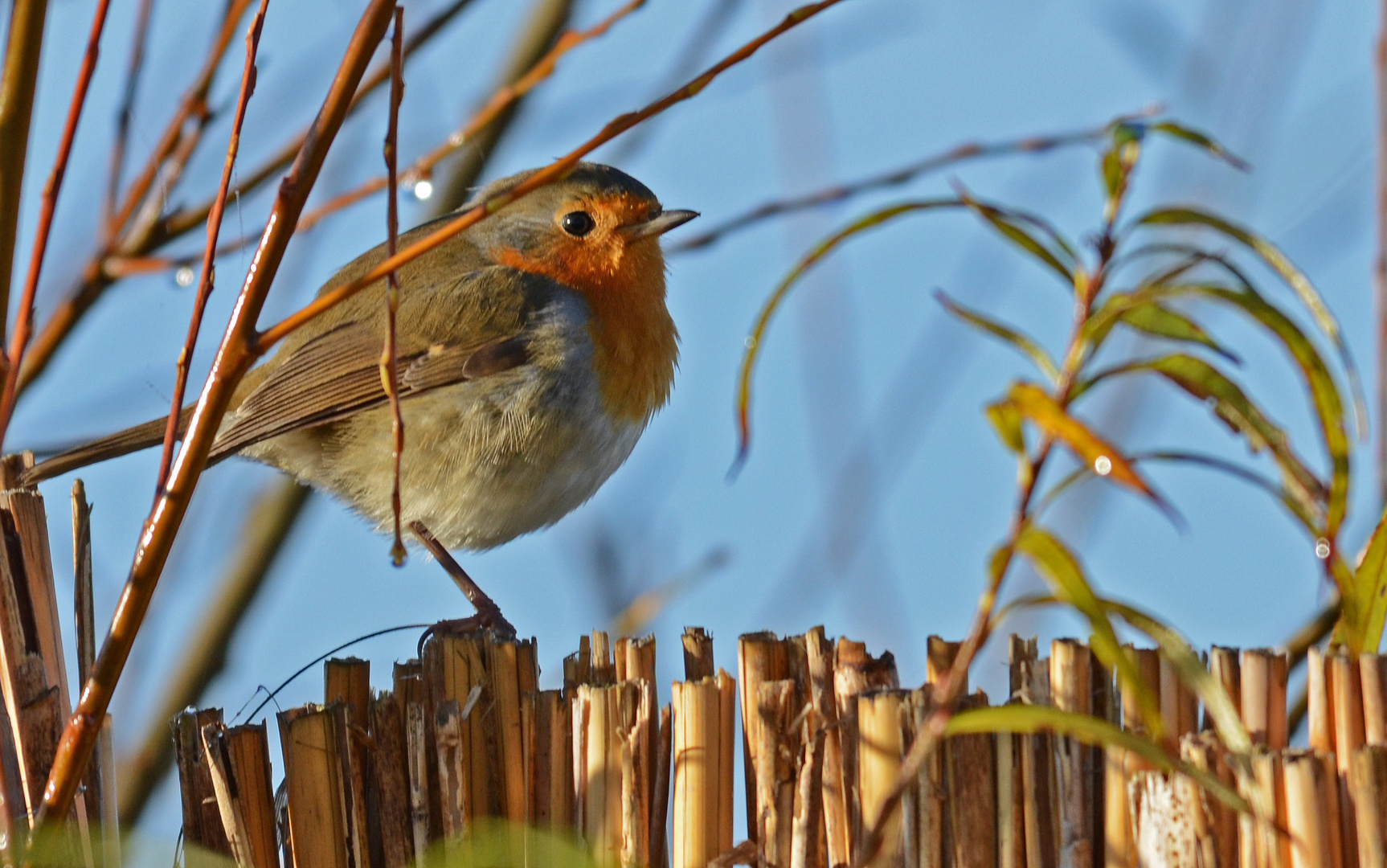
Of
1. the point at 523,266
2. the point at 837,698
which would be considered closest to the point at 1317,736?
the point at 837,698

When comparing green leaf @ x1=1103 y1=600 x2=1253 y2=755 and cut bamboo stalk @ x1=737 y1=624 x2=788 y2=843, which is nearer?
green leaf @ x1=1103 y1=600 x2=1253 y2=755

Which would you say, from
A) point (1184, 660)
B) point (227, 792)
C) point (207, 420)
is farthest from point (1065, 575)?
point (227, 792)

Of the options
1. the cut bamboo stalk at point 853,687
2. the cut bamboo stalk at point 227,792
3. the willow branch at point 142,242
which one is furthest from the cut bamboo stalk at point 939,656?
the willow branch at point 142,242

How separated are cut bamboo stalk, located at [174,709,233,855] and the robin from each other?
1.48m

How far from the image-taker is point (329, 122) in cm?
113

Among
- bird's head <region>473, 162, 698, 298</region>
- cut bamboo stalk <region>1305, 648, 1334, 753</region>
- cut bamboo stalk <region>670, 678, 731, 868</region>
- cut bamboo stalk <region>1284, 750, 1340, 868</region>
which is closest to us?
cut bamboo stalk <region>1284, 750, 1340, 868</region>

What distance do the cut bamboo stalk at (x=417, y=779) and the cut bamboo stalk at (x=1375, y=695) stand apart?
1006 millimetres

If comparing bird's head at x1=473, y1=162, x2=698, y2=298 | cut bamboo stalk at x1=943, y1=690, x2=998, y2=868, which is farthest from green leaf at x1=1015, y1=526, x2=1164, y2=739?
bird's head at x1=473, y1=162, x2=698, y2=298

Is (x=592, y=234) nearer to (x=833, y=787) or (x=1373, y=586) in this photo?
(x=833, y=787)

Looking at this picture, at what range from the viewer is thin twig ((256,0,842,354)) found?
1167mm

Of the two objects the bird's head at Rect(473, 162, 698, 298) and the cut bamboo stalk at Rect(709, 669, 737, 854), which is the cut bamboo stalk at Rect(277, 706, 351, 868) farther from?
the bird's head at Rect(473, 162, 698, 298)

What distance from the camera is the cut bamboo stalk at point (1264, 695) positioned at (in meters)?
1.45

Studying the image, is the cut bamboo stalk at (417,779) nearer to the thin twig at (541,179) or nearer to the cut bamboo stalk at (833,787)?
the cut bamboo stalk at (833,787)

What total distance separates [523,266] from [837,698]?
80.2 inches
